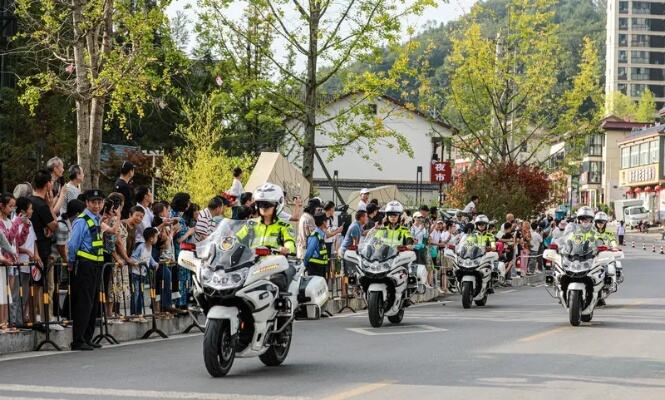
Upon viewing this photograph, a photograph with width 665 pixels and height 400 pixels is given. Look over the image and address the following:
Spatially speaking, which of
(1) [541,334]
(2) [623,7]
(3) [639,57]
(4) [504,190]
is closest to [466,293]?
(1) [541,334]

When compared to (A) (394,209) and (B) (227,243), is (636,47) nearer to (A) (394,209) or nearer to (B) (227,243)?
(A) (394,209)

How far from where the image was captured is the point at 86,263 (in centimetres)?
1455

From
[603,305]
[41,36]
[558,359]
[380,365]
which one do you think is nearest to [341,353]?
[380,365]

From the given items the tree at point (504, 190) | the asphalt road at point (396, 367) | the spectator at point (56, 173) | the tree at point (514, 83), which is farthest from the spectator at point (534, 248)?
the spectator at point (56, 173)

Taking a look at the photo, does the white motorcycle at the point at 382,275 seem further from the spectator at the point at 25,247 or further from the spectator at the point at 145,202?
the spectator at the point at 25,247

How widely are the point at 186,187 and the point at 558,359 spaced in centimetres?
3049

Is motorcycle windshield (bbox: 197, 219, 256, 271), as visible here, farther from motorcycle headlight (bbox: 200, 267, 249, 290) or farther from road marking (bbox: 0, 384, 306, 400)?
road marking (bbox: 0, 384, 306, 400)

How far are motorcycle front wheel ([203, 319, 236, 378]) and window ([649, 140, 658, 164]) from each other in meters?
106

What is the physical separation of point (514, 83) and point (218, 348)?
4312 centimetres

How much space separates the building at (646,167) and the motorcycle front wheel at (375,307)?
309 ft

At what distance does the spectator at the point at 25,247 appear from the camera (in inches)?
559

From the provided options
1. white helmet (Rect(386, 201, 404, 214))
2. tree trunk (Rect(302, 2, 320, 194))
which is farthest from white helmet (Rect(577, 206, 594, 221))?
tree trunk (Rect(302, 2, 320, 194))

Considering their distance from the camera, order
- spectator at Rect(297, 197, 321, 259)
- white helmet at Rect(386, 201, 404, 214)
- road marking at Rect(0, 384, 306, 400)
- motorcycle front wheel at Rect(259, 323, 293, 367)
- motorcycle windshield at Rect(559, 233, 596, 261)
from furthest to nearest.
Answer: spectator at Rect(297, 197, 321, 259) → motorcycle windshield at Rect(559, 233, 596, 261) → white helmet at Rect(386, 201, 404, 214) → motorcycle front wheel at Rect(259, 323, 293, 367) → road marking at Rect(0, 384, 306, 400)

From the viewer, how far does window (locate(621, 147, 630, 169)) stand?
12331 centimetres
